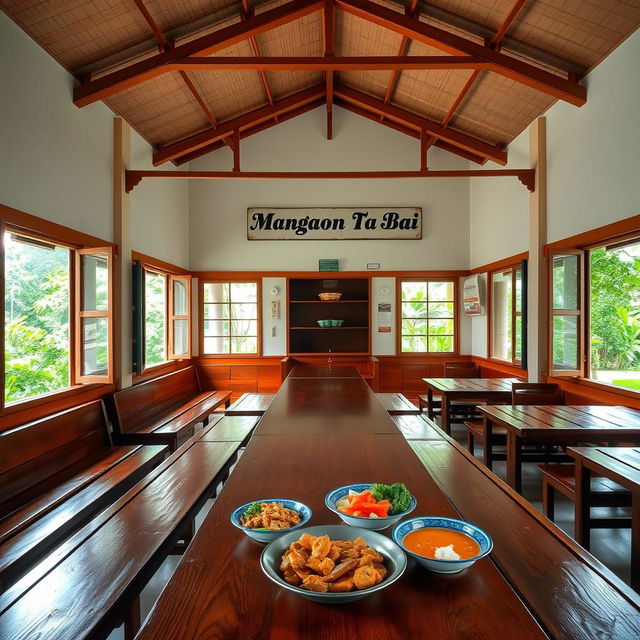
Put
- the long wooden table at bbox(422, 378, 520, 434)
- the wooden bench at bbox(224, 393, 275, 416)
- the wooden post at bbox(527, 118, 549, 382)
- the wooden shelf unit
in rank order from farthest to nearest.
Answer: the wooden shelf unit
the wooden post at bbox(527, 118, 549, 382)
the long wooden table at bbox(422, 378, 520, 434)
the wooden bench at bbox(224, 393, 275, 416)

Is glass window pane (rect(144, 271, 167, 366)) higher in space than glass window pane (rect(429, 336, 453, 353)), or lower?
higher

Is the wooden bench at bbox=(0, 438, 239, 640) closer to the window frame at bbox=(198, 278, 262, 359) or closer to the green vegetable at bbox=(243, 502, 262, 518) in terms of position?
the green vegetable at bbox=(243, 502, 262, 518)

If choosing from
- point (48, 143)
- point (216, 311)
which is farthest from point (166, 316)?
point (48, 143)

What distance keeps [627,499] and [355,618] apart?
2.49 m

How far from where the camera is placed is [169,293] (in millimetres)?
6867

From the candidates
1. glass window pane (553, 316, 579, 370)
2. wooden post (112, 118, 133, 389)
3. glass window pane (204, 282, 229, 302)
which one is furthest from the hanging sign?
glass window pane (553, 316, 579, 370)

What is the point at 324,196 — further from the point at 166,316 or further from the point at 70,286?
the point at 70,286

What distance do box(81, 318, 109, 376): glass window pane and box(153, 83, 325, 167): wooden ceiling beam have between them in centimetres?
262

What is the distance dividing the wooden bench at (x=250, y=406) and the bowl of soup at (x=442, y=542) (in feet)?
8.52

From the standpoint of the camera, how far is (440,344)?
768 cm

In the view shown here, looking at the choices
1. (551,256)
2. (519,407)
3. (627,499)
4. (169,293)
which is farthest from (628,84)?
(169,293)

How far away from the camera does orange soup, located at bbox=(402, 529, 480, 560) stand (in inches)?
44.4

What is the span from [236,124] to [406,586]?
660cm

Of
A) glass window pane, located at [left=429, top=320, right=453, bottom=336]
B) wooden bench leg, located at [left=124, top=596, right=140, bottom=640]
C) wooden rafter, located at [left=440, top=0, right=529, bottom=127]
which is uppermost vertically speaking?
wooden rafter, located at [left=440, top=0, right=529, bottom=127]
